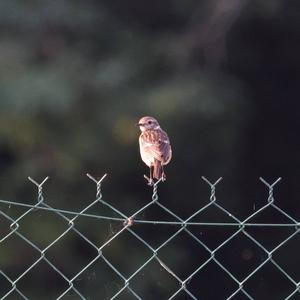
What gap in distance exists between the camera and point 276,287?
7.54 m

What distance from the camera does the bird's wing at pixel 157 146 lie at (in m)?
4.56

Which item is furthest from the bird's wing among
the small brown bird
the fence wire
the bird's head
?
the bird's head

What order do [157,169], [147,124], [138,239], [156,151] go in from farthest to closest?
[147,124], [138,239], [156,151], [157,169]

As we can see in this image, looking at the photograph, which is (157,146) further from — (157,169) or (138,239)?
(138,239)

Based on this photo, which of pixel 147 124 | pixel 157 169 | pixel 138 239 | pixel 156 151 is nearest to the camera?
pixel 157 169

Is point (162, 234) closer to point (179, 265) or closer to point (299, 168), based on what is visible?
point (179, 265)

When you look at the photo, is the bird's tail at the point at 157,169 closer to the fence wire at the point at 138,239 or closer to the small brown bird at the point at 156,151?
the small brown bird at the point at 156,151

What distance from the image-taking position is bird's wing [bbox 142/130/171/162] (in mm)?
4561

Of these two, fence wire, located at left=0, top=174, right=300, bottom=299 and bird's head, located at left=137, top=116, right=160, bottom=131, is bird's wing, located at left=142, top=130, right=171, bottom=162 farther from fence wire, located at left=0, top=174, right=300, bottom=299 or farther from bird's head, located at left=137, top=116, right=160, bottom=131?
bird's head, located at left=137, top=116, right=160, bottom=131

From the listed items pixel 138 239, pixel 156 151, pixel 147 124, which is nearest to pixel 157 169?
pixel 156 151

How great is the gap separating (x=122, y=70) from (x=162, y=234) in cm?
95

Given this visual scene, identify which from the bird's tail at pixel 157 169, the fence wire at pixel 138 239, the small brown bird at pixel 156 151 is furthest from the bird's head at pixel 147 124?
the bird's tail at pixel 157 169

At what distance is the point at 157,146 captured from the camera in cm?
464

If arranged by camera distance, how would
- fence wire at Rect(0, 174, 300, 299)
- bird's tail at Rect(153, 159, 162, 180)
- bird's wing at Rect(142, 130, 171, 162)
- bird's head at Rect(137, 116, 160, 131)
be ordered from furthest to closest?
bird's head at Rect(137, 116, 160, 131), bird's wing at Rect(142, 130, 171, 162), bird's tail at Rect(153, 159, 162, 180), fence wire at Rect(0, 174, 300, 299)
